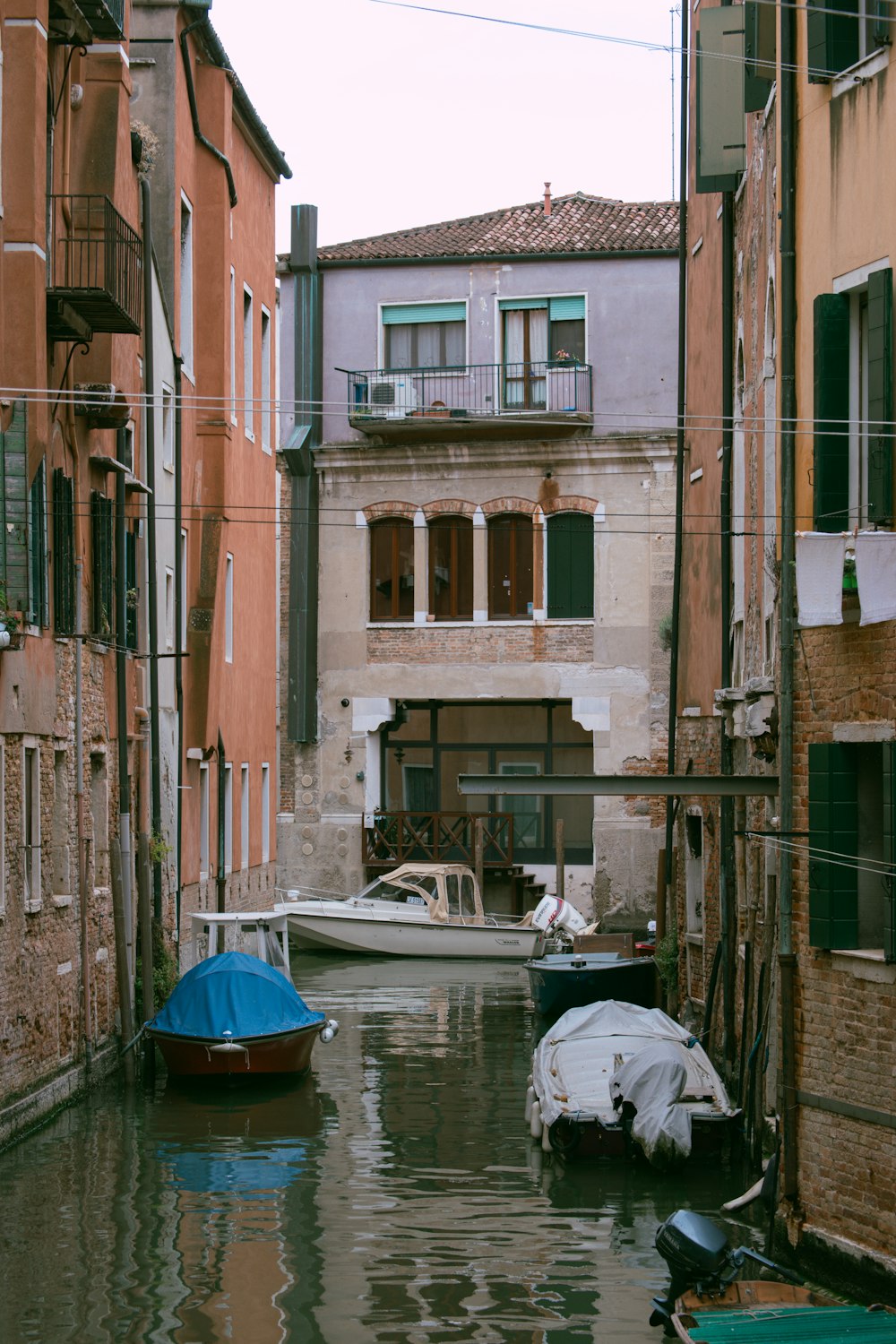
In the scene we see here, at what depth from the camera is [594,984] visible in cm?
2248

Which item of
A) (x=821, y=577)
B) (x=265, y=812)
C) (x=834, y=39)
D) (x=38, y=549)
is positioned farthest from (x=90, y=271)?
(x=265, y=812)

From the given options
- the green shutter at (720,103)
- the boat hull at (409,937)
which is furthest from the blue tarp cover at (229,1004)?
the boat hull at (409,937)

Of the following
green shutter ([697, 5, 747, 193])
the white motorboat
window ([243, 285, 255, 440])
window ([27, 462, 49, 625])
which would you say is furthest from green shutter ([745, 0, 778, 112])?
the white motorboat

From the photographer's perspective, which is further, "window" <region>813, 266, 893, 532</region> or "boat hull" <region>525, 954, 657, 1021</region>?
"boat hull" <region>525, 954, 657, 1021</region>

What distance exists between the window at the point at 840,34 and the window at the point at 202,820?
16311mm

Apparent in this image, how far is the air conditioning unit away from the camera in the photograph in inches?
1394

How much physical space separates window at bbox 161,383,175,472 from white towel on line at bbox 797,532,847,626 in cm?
1385

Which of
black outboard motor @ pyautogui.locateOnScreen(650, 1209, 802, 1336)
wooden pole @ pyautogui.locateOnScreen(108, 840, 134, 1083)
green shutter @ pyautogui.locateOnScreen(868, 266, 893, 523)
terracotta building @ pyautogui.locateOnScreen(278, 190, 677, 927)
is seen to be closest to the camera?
black outboard motor @ pyautogui.locateOnScreen(650, 1209, 802, 1336)

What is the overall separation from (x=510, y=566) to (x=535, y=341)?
423 centimetres

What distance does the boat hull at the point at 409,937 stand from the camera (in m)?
32.5

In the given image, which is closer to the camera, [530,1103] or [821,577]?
[821,577]

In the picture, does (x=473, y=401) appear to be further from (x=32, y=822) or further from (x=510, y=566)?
(x=32, y=822)

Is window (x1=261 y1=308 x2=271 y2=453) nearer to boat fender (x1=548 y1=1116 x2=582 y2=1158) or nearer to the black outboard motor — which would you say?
boat fender (x1=548 y1=1116 x2=582 y2=1158)

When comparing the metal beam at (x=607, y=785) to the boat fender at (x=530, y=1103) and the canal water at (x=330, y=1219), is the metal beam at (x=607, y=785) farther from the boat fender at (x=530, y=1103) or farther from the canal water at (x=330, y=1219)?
the boat fender at (x=530, y=1103)
